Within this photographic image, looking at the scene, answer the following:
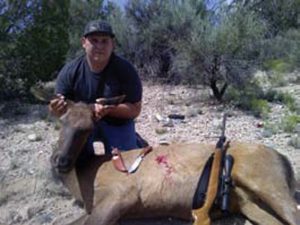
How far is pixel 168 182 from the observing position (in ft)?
13.8

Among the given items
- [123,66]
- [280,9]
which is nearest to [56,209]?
[123,66]

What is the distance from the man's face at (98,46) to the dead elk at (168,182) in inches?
30.3

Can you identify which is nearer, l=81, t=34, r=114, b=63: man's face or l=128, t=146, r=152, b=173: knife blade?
l=128, t=146, r=152, b=173: knife blade

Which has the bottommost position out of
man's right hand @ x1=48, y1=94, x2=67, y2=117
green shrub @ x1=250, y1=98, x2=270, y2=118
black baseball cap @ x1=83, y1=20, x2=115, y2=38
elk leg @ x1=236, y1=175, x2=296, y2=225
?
green shrub @ x1=250, y1=98, x2=270, y2=118

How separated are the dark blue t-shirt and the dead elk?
2.70 feet

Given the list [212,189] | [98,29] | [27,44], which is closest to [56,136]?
[98,29]

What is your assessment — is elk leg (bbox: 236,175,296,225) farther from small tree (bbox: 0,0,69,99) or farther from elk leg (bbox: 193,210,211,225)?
small tree (bbox: 0,0,69,99)

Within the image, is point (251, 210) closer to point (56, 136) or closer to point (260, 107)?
point (56, 136)

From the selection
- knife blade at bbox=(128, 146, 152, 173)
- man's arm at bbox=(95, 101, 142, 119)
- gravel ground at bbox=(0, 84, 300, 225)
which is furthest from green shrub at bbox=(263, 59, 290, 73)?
knife blade at bbox=(128, 146, 152, 173)

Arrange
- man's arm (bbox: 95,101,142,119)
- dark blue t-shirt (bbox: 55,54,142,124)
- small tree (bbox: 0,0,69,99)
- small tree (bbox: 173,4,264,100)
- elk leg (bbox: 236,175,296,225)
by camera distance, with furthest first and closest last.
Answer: small tree (bbox: 173,4,264,100) < small tree (bbox: 0,0,69,99) < dark blue t-shirt (bbox: 55,54,142,124) < man's arm (bbox: 95,101,142,119) < elk leg (bbox: 236,175,296,225)

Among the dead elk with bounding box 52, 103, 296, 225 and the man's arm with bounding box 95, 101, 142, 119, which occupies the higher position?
the man's arm with bounding box 95, 101, 142, 119

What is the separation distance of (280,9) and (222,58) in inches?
482

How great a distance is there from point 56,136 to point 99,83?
8.32 feet

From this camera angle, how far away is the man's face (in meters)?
4.85
